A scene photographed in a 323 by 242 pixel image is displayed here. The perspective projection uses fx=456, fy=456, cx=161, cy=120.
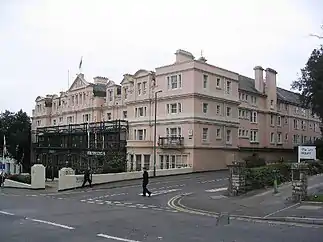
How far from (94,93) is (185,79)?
20.5 m

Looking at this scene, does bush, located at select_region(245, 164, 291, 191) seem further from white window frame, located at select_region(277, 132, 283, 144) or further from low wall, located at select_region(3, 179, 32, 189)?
white window frame, located at select_region(277, 132, 283, 144)

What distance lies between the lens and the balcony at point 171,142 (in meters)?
48.6

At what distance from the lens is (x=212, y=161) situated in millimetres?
50094

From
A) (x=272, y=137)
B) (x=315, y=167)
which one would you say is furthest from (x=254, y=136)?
(x=315, y=167)

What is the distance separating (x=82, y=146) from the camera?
61438 mm

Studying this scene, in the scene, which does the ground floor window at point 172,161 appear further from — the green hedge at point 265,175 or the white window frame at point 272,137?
the green hedge at point 265,175

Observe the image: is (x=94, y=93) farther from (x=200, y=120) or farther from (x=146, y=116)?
(x=200, y=120)

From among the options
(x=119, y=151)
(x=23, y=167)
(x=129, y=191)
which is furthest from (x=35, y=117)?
(x=129, y=191)

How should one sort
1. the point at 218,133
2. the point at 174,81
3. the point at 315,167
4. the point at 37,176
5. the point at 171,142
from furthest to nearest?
the point at 218,133 < the point at 174,81 < the point at 171,142 < the point at 37,176 < the point at 315,167

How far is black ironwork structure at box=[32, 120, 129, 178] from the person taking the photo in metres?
51.4

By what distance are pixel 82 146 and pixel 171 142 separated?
16654 mm

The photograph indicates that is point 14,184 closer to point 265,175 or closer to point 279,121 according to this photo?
point 265,175

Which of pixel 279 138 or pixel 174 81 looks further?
pixel 279 138

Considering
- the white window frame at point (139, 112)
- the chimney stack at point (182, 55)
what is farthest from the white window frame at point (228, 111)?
the white window frame at point (139, 112)
